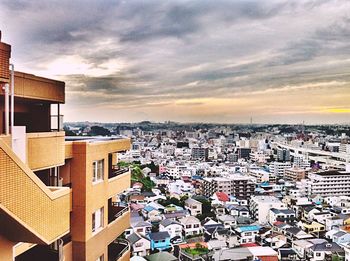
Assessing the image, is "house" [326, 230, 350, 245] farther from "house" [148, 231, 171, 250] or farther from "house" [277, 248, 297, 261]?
"house" [148, 231, 171, 250]

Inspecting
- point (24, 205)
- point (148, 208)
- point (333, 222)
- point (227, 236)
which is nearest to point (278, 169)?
point (333, 222)

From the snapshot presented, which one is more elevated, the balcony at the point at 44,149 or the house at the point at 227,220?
the balcony at the point at 44,149

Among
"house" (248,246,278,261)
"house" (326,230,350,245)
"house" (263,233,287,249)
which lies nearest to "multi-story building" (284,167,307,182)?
"house" (326,230,350,245)

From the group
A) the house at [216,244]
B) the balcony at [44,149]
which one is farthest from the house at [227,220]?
the balcony at [44,149]

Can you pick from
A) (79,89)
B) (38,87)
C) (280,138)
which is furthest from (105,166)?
(280,138)

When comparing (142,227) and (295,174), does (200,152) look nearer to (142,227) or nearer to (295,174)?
(295,174)

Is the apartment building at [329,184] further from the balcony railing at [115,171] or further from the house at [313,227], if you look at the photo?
the balcony railing at [115,171]
